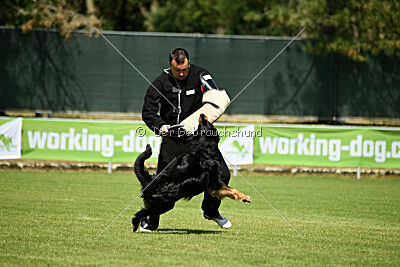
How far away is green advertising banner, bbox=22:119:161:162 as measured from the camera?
15.3m

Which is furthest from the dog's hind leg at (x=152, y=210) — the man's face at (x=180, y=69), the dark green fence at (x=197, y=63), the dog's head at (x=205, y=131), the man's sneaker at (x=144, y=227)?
the dark green fence at (x=197, y=63)

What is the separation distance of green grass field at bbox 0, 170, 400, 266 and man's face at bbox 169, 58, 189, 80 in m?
1.94

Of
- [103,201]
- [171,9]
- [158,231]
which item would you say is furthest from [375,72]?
[171,9]

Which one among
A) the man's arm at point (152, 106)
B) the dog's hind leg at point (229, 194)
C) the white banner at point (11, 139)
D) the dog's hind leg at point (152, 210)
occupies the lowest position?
the white banner at point (11, 139)

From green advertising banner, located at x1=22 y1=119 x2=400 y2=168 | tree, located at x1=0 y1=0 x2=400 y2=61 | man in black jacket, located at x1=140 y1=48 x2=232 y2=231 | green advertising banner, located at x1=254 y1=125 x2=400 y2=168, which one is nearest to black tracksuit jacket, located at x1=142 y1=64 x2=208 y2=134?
man in black jacket, located at x1=140 y1=48 x2=232 y2=231

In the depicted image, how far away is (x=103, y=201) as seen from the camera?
1081 cm

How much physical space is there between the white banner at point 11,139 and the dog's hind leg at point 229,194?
9.17 meters

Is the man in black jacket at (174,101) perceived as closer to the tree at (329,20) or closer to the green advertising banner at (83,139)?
the green advertising banner at (83,139)

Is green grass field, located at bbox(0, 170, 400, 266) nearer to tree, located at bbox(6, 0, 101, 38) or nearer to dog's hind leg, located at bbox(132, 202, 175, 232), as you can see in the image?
dog's hind leg, located at bbox(132, 202, 175, 232)

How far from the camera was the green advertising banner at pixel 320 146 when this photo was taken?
1562cm

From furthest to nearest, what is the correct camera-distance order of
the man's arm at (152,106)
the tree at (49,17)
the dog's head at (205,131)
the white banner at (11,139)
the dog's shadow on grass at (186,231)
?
1. the tree at (49,17)
2. the white banner at (11,139)
3. the dog's shadow on grass at (186,231)
4. the man's arm at (152,106)
5. the dog's head at (205,131)

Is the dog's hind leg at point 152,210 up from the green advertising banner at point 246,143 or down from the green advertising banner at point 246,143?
up

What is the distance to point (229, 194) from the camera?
23.6ft

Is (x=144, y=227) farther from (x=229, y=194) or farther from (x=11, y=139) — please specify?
(x=11, y=139)
